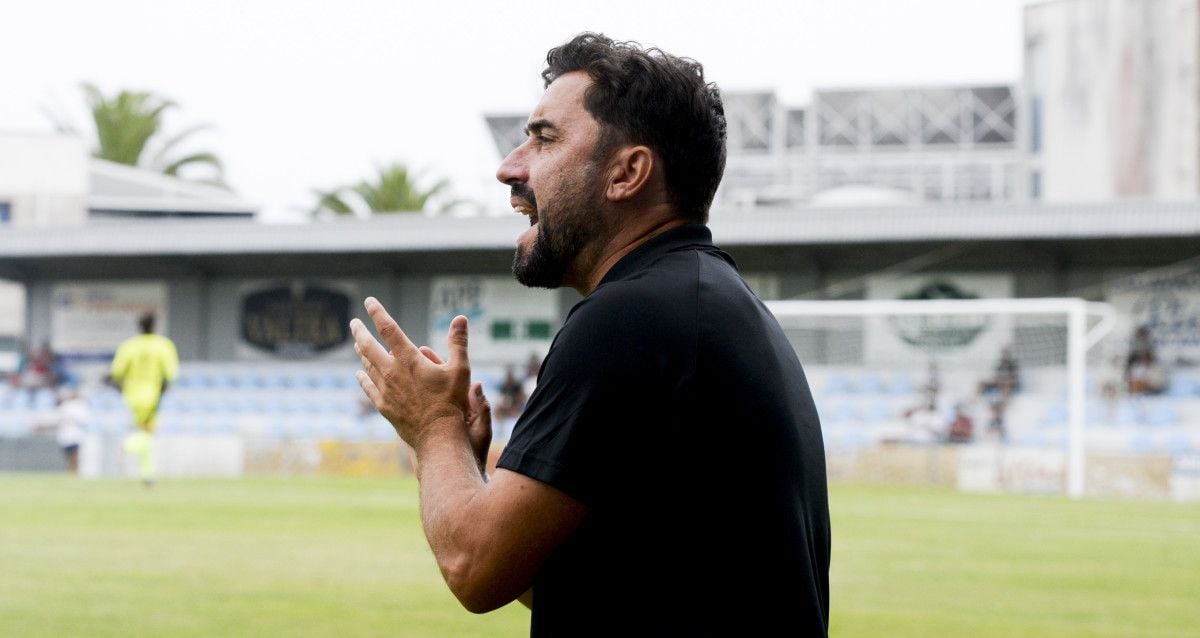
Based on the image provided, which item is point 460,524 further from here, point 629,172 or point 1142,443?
point 1142,443

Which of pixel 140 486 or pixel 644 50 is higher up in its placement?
pixel 644 50

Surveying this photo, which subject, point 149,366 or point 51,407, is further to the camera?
point 51,407

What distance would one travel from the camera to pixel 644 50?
2.49 m

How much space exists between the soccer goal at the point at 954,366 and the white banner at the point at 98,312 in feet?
51.1

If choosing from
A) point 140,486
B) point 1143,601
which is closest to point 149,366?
point 140,486

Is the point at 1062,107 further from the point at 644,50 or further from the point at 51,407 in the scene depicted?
the point at 644,50

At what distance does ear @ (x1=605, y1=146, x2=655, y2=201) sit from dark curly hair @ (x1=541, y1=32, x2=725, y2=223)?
0.02 meters

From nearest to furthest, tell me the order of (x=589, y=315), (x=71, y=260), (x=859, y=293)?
(x=589, y=315) < (x=859, y=293) < (x=71, y=260)

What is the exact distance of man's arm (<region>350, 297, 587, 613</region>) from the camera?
2.24 m

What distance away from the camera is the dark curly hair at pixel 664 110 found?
2.44 m

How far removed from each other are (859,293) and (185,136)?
82.9 feet

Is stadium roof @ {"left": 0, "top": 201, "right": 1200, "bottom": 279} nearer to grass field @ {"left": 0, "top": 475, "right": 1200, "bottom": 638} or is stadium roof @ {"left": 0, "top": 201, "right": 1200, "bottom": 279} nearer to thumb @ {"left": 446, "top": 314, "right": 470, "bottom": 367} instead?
grass field @ {"left": 0, "top": 475, "right": 1200, "bottom": 638}

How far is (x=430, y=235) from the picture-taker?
105 ft

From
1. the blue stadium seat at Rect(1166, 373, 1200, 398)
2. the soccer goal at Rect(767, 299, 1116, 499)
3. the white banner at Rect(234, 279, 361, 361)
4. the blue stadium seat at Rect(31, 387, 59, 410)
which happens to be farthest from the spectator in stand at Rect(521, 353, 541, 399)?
the blue stadium seat at Rect(1166, 373, 1200, 398)
